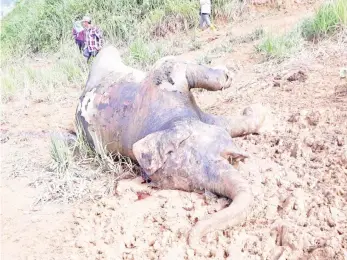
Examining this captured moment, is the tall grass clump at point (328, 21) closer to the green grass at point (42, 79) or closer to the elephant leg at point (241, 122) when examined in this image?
the elephant leg at point (241, 122)

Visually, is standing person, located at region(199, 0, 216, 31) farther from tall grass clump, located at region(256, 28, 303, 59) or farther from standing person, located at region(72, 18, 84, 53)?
tall grass clump, located at region(256, 28, 303, 59)

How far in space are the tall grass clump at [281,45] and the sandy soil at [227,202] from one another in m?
0.85

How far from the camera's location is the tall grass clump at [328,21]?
5.32 metres

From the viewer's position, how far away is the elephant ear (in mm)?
2906

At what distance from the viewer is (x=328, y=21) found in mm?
5434

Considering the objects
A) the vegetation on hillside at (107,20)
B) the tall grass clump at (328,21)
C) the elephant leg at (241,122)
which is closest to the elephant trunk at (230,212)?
the elephant leg at (241,122)

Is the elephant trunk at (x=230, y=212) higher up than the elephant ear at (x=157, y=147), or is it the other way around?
the elephant ear at (x=157, y=147)

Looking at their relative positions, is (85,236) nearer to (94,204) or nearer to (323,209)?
(94,204)

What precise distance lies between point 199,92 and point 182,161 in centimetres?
237

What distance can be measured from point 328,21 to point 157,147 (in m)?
3.42

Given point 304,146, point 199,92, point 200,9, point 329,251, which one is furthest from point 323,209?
point 200,9

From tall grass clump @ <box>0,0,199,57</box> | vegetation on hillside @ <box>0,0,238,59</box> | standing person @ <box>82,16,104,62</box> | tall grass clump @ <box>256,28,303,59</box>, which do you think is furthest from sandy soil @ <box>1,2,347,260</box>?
tall grass clump @ <box>0,0,199,57</box>

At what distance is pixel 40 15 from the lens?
1155cm

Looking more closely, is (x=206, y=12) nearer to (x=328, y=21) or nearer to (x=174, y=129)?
(x=328, y=21)
